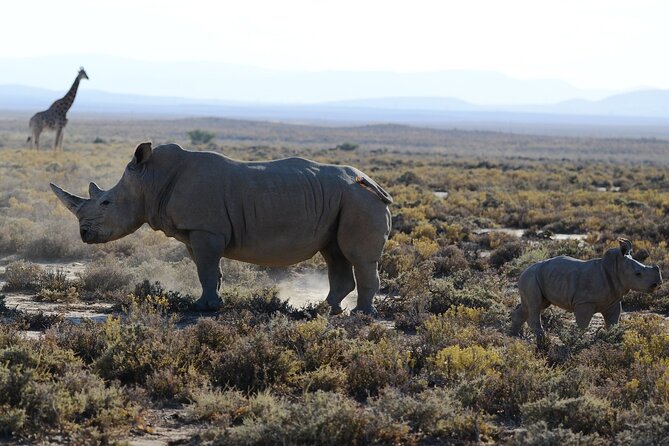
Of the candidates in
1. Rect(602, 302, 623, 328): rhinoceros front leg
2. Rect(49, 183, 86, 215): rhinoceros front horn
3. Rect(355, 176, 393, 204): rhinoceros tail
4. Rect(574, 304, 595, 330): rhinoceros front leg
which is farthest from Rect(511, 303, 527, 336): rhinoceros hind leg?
Rect(49, 183, 86, 215): rhinoceros front horn

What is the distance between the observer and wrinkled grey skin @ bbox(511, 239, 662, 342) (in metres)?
9.21

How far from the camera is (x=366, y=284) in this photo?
10.8 metres

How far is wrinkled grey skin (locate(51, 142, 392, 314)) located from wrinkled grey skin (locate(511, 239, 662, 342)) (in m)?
2.05

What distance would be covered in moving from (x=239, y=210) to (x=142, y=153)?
131cm

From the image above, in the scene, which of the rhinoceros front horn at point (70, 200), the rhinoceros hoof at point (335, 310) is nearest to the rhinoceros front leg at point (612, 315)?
the rhinoceros hoof at point (335, 310)

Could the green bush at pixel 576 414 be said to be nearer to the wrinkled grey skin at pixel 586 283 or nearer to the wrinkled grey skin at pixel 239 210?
the wrinkled grey skin at pixel 586 283

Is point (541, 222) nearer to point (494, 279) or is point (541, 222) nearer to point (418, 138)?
point (494, 279)

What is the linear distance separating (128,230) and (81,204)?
0.62 m

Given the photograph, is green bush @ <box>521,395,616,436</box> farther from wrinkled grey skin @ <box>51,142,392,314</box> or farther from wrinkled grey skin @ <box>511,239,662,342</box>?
wrinkled grey skin @ <box>51,142,392,314</box>

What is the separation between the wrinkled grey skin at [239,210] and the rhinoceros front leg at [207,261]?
0.4 inches

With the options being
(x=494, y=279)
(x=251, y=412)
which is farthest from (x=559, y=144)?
A: (x=251, y=412)

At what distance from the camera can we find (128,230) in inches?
421

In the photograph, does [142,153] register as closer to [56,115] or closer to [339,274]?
[339,274]

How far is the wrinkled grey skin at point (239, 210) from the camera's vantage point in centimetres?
1034
